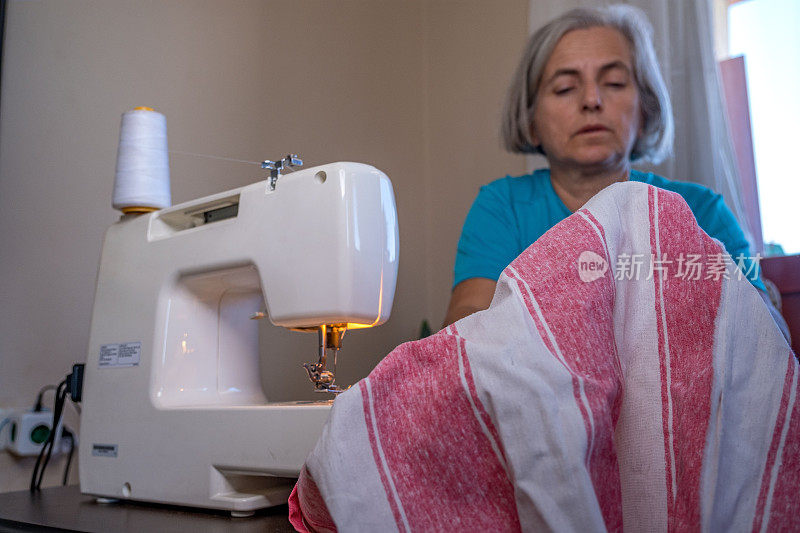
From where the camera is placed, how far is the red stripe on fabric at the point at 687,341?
0.47 meters

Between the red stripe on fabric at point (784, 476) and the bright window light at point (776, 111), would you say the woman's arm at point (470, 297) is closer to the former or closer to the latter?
the bright window light at point (776, 111)

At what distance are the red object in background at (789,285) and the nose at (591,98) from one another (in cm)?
46

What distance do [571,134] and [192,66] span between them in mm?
856

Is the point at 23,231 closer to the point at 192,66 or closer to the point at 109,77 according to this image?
the point at 109,77

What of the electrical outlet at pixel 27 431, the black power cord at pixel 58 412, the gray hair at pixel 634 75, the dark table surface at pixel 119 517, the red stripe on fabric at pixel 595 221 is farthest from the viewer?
the gray hair at pixel 634 75

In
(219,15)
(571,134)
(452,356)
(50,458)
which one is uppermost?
(219,15)

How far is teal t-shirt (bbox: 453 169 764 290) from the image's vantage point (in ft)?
4.49

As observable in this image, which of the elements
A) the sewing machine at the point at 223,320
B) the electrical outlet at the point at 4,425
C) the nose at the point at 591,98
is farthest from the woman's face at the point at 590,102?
the electrical outlet at the point at 4,425

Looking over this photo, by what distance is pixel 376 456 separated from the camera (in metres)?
0.51

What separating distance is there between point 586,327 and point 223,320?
0.63 metres

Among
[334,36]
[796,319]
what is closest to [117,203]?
[334,36]

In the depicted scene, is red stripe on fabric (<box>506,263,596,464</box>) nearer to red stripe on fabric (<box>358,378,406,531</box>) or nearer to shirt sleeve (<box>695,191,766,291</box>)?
red stripe on fabric (<box>358,378,406,531</box>)

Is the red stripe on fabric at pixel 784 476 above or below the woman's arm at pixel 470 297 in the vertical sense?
below

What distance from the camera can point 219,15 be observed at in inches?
65.2
